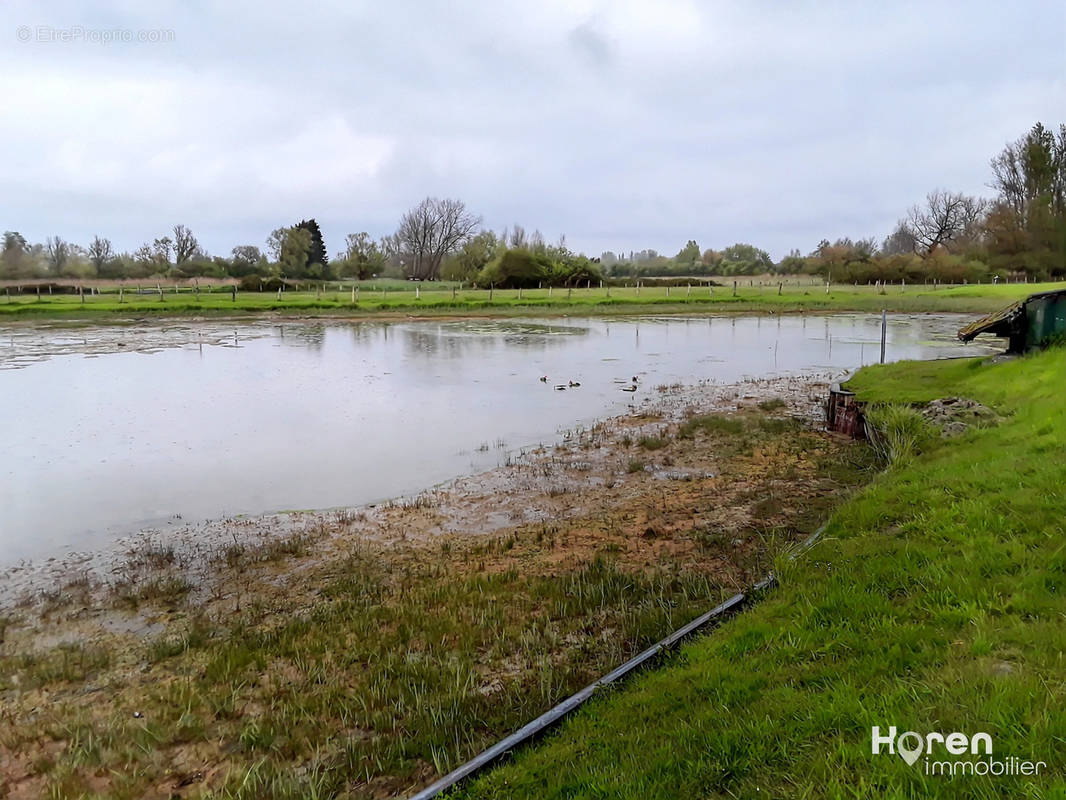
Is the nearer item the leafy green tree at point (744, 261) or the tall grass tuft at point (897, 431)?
the tall grass tuft at point (897, 431)

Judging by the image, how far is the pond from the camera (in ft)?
25.5

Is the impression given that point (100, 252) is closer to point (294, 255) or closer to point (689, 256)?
point (294, 255)

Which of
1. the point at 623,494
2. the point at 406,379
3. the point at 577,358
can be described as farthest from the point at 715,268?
the point at 623,494

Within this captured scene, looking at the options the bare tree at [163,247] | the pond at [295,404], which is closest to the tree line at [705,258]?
the bare tree at [163,247]

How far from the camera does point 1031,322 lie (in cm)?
1080

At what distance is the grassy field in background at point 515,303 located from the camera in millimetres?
37875

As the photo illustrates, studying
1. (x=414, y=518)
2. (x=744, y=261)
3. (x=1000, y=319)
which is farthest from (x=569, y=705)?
(x=744, y=261)

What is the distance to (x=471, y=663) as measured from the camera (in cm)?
Result: 412

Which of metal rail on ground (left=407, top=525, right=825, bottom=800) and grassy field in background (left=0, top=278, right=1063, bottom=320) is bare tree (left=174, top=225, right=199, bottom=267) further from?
metal rail on ground (left=407, top=525, right=825, bottom=800)

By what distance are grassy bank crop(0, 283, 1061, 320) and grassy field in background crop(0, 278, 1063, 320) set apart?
47 mm

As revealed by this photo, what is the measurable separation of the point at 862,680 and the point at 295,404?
11.6 metres

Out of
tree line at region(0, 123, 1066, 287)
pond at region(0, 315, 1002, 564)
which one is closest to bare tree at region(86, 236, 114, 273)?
tree line at region(0, 123, 1066, 287)

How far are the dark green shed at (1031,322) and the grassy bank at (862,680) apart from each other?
6801mm

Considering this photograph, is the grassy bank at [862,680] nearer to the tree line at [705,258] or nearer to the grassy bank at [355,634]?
the grassy bank at [355,634]
